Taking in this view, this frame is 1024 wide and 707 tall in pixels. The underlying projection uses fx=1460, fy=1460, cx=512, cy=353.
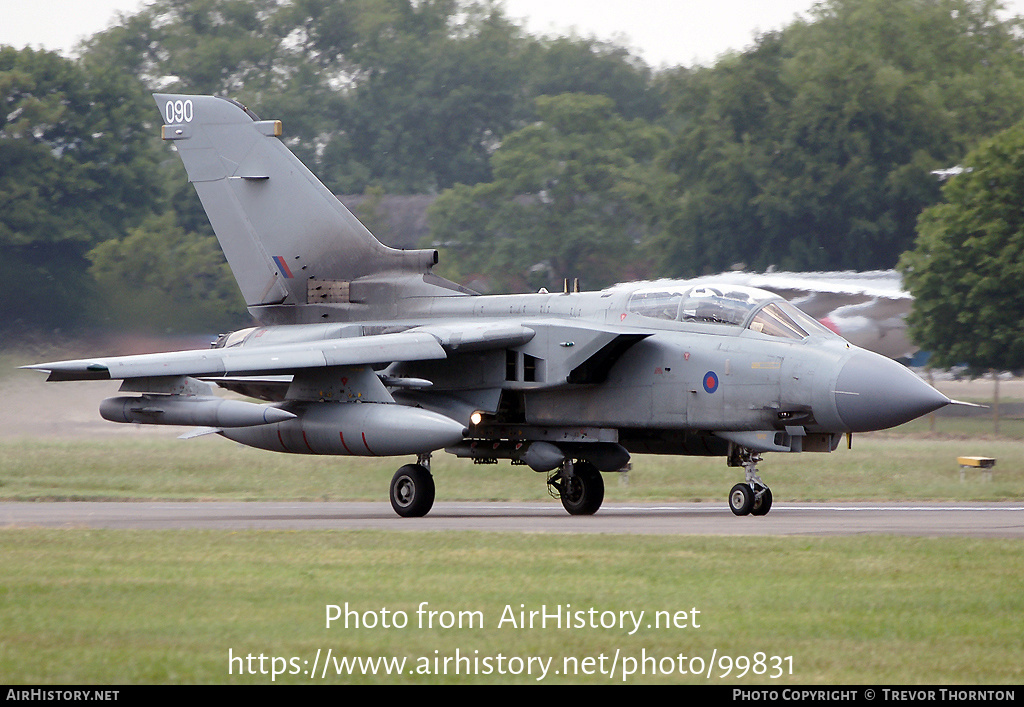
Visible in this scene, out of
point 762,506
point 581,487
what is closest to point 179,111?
point 581,487

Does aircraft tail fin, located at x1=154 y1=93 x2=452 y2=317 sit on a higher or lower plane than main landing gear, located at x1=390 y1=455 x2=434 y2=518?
higher

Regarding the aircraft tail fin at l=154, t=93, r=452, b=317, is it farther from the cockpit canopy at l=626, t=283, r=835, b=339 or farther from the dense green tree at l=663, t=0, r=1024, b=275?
the dense green tree at l=663, t=0, r=1024, b=275

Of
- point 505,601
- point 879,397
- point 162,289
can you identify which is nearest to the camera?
point 505,601

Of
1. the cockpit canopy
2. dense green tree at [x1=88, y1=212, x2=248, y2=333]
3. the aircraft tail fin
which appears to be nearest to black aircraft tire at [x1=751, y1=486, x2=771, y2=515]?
the cockpit canopy

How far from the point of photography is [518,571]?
10.6 m

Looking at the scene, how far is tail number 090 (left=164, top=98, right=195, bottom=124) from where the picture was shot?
20.0 meters

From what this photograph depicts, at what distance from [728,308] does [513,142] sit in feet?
139

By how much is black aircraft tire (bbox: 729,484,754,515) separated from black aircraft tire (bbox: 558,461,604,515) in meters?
1.85

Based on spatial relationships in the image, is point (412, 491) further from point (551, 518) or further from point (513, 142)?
point (513, 142)

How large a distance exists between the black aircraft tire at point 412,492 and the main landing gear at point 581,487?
64.0 inches

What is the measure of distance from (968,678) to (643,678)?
61.7 inches

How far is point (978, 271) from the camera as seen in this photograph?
35.8 metres

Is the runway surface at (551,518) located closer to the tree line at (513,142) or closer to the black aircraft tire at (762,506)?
the black aircraft tire at (762,506)
